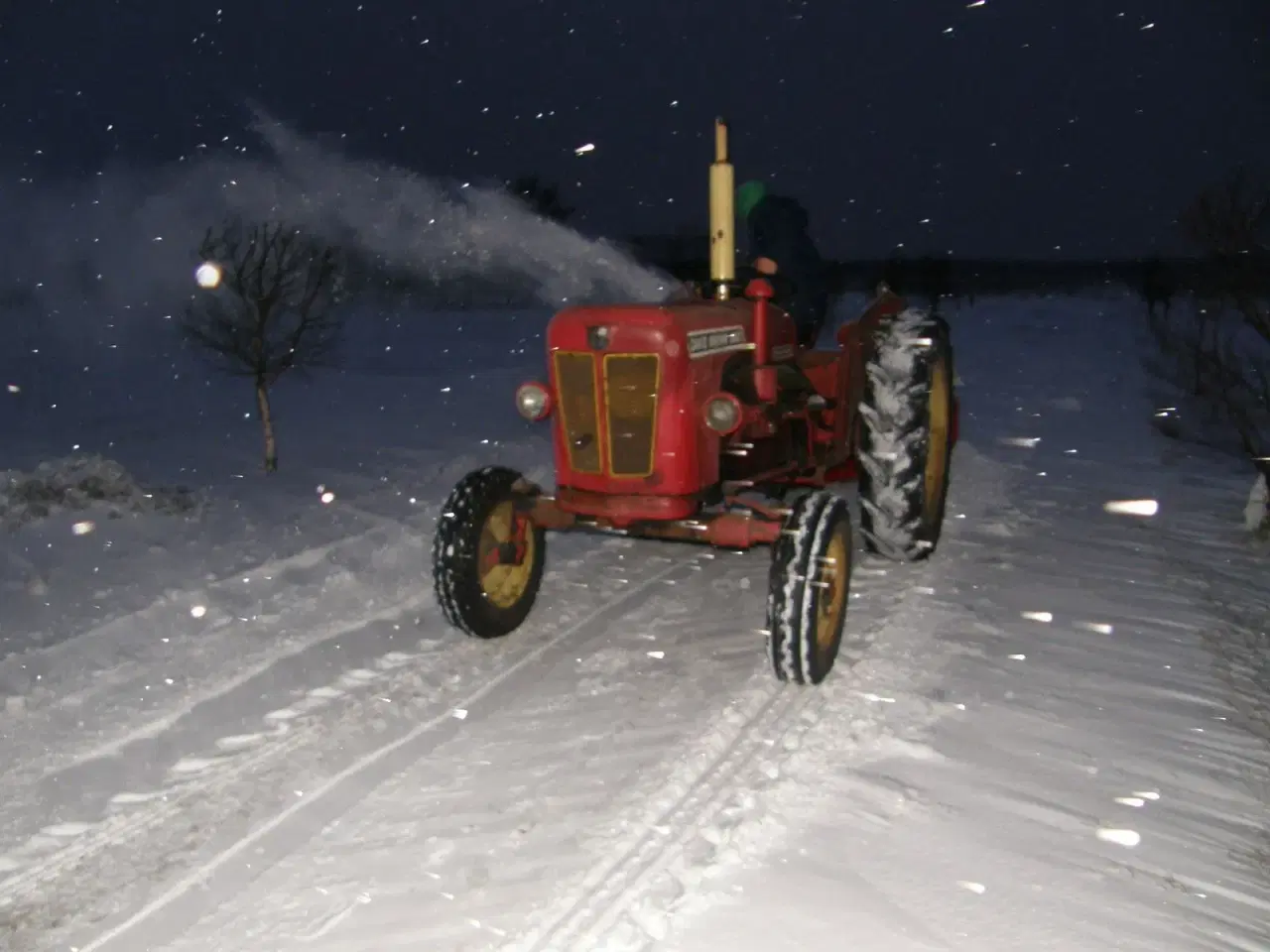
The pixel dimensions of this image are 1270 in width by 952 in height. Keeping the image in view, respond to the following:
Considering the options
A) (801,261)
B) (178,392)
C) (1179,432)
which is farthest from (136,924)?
(178,392)

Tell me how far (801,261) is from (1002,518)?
2.77 meters

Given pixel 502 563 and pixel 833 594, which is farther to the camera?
pixel 502 563

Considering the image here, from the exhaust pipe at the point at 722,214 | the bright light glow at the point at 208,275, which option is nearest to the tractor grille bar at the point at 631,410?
the exhaust pipe at the point at 722,214

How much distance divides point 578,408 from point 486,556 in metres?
0.87

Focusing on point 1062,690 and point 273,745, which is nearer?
point 273,745

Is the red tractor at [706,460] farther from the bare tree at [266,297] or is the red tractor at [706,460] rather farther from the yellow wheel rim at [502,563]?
the bare tree at [266,297]

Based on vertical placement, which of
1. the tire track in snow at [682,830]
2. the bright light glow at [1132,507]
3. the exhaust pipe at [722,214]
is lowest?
the tire track in snow at [682,830]

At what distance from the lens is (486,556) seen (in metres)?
5.24

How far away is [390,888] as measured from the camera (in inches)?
128

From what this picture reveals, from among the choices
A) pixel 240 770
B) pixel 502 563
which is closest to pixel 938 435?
pixel 502 563

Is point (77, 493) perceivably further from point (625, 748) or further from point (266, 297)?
point (625, 748)

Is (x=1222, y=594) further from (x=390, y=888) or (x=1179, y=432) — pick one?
(x=1179, y=432)

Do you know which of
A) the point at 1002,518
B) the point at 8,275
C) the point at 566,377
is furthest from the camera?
the point at 8,275

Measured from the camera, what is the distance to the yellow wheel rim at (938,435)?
6.81 metres
